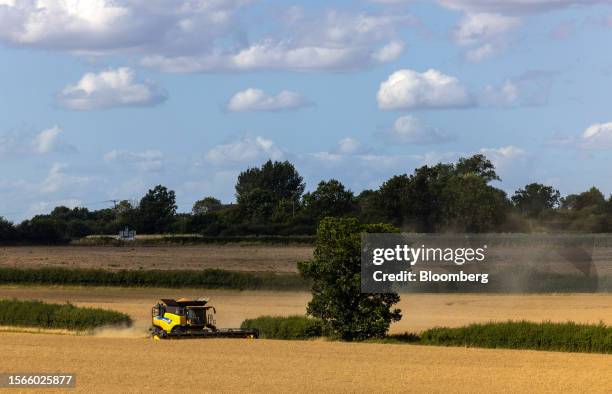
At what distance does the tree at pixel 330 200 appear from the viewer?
14650 cm

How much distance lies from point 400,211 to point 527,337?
71804 mm

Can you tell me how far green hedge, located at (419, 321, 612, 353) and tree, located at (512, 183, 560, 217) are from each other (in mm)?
98088

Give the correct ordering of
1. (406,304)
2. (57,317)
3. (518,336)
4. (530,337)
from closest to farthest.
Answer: (530,337) → (518,336) → (57,317) → (406,304)

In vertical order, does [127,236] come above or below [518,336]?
above

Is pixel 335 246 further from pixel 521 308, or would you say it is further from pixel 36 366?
pixel 521 308

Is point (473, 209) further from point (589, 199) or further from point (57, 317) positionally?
point (57, 317)

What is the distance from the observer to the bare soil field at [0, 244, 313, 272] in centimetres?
10100

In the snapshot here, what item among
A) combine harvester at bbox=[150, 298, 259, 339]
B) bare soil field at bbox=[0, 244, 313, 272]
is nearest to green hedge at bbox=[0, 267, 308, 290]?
bare soil field at bbox=[0, 244, 313, 272]

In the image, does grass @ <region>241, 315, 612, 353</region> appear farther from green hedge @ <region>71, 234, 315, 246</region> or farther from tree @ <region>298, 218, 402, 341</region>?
green hedge @ <region>71, 234, 315, 246</region>

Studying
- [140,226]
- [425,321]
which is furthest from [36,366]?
[140,226]

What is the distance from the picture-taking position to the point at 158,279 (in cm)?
8262

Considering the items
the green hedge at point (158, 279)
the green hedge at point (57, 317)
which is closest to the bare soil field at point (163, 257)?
the green hedge at point (158, 279)

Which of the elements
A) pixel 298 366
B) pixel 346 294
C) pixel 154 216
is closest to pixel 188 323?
pixel 346 294

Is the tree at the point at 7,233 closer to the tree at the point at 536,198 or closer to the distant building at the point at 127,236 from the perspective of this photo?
the distant building at the point at 127,236
